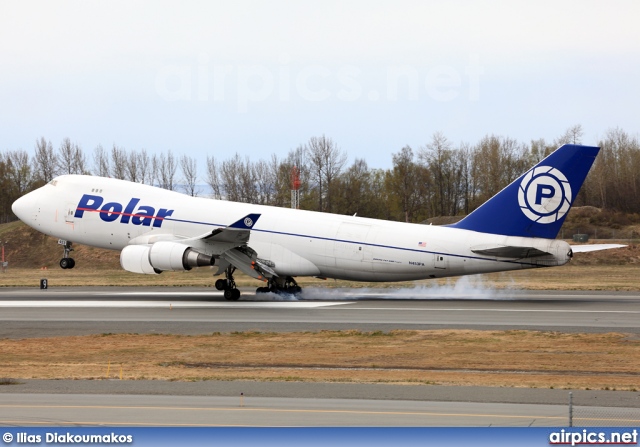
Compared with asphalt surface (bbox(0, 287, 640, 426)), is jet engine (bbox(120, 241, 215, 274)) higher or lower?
higher

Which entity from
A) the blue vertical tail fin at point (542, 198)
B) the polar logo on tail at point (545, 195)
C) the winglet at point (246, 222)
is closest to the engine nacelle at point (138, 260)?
the winglet at point (246, 222)

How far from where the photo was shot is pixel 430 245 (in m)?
39.1

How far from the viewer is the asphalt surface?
14875 mm

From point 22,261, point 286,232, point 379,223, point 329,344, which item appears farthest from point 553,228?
point 22,261

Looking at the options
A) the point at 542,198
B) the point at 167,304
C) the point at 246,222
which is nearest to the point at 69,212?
the point at 167,304

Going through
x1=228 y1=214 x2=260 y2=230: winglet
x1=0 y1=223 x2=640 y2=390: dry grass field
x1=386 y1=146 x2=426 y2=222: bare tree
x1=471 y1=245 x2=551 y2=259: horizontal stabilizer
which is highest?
x1=386 y1=146 x2=426 y2=222: bare tree

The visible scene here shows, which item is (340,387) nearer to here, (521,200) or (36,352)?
(36,352)

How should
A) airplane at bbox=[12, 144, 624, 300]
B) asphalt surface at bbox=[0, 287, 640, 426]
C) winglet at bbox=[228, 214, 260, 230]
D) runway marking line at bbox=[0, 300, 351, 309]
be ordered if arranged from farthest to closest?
A: winglet at bbox=[228, 214, 260, 230] < runway marking line at bbox=[0, 300, 351, 309] < airplane at bbox=[12, 144, 624, 300] < asphalt surface at bbox=[0, 287, 640, 426]

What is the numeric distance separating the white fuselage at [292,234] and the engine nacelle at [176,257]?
8.57 ft

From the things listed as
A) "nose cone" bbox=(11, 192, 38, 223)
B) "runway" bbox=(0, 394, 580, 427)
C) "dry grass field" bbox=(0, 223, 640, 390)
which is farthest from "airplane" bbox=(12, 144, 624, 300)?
"runway" bbox=(0, 394, 580, 427)

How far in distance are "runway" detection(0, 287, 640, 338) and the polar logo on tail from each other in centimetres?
403

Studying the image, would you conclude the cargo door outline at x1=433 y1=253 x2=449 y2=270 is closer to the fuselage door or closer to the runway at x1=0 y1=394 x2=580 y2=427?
the fuselage door

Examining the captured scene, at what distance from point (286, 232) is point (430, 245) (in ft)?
23.3

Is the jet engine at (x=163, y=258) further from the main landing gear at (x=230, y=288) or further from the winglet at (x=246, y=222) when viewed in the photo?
the winglet at (x=246, y=222)
